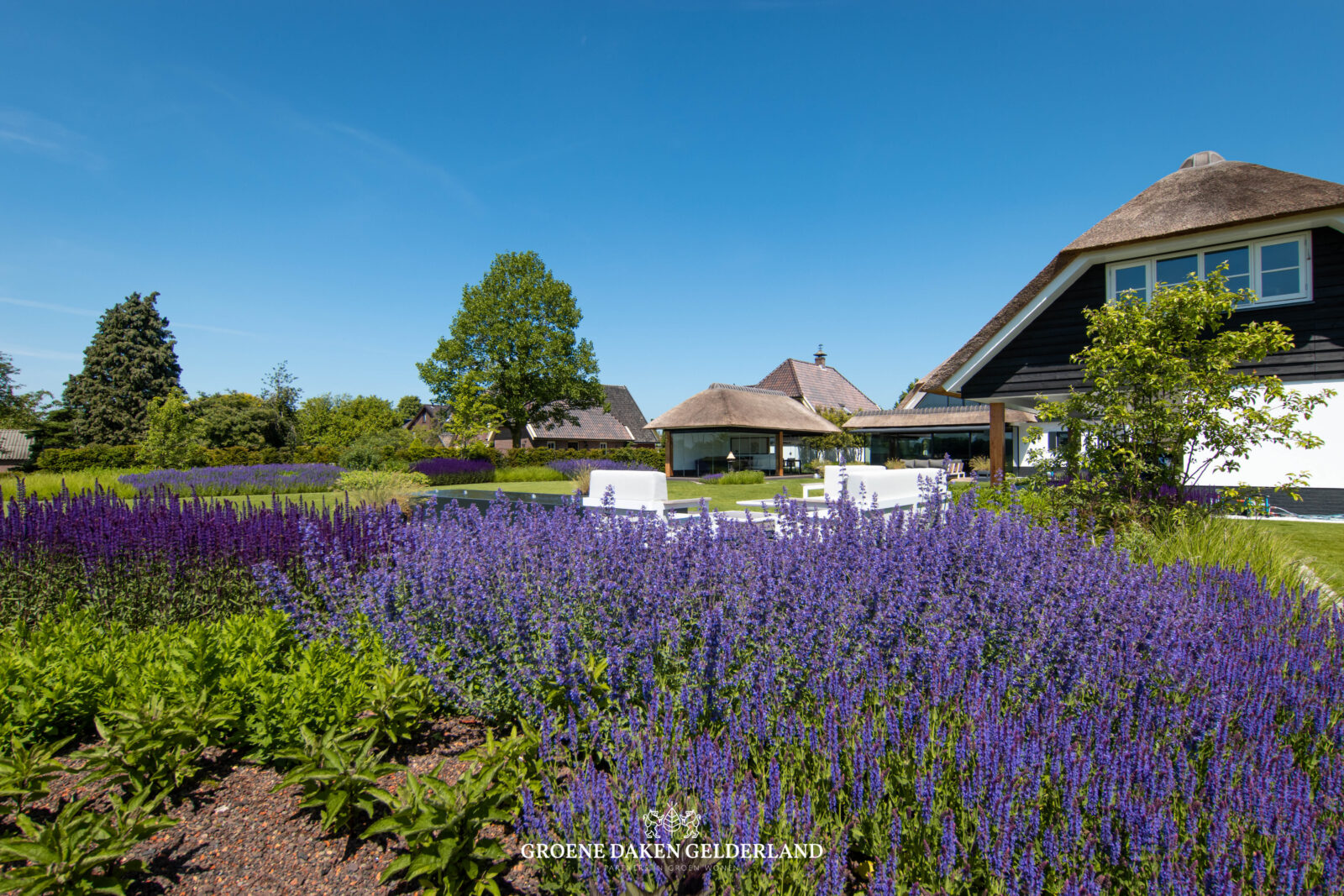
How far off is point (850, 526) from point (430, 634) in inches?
97.6

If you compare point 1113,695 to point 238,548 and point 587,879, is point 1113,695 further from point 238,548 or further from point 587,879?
point 238,548

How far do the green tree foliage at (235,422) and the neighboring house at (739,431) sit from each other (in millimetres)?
22179

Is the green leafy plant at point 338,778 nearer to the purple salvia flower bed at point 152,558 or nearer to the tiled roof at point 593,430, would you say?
the purple salvia flower bed at point 152,558

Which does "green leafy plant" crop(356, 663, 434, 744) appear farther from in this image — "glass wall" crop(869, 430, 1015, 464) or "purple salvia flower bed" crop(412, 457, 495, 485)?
"glass wall" crop(869, 430, 1015, 464)

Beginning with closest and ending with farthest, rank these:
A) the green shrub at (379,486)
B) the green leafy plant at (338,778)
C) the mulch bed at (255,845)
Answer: the mulch bed at (255,845), the green leafy plant at (338,778), the green shrub at (379,486)

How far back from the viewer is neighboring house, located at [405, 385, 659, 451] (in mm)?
49156

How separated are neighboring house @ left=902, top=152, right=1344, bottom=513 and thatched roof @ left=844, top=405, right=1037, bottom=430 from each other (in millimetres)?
15718

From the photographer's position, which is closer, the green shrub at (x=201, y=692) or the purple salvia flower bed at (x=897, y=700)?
the purple salvia flower bed at (x=897, y=700)

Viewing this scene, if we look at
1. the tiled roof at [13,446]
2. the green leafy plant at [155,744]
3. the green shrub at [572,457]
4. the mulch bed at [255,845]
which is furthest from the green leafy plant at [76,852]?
the tiled roof at [13,446]

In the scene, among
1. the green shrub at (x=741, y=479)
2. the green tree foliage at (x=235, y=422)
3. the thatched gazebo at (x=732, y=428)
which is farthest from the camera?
the green tree foliage at (x=235, y=422)

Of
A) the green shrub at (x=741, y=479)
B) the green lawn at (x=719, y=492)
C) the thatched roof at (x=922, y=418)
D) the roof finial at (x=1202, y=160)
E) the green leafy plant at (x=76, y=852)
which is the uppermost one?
the roof finial at (x=1202, y=160)

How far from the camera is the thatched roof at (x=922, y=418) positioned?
28.5 metres

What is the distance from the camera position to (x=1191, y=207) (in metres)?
10.8

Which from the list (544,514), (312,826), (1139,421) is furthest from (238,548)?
(1139,421)
